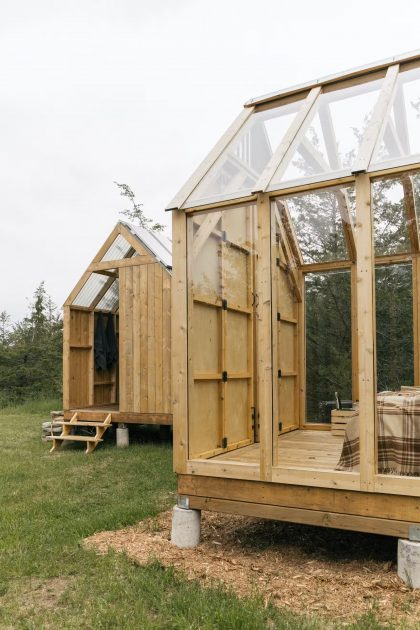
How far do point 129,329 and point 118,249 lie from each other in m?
1.50

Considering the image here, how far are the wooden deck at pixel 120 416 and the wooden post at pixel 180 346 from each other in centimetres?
474

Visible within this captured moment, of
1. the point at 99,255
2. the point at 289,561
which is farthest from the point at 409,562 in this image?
the point at 99,255

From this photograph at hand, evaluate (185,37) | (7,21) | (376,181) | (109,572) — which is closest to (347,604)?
(109,572)

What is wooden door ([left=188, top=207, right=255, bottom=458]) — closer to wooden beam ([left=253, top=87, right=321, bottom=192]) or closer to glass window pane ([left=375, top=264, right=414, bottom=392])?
wooden beam ([left=253, top=87, right=321, bottom=192])

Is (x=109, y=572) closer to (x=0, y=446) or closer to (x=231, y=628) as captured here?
(x=231, y=628)

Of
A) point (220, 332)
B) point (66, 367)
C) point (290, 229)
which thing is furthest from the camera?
point (66, 367)

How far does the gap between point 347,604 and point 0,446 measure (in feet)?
26.1

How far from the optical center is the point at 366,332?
4.03m

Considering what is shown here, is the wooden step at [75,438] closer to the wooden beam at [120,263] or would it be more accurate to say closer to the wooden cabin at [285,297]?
the wooden beam at [120,263]

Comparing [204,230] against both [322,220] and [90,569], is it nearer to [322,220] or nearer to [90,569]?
[322,220]

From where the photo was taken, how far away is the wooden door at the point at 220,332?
504 centimetres

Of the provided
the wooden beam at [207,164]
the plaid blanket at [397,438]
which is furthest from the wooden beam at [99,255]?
the plaid blanket at [397,438]

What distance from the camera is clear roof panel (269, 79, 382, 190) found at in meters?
4.46

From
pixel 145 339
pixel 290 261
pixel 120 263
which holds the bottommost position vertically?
pixel 145 339
